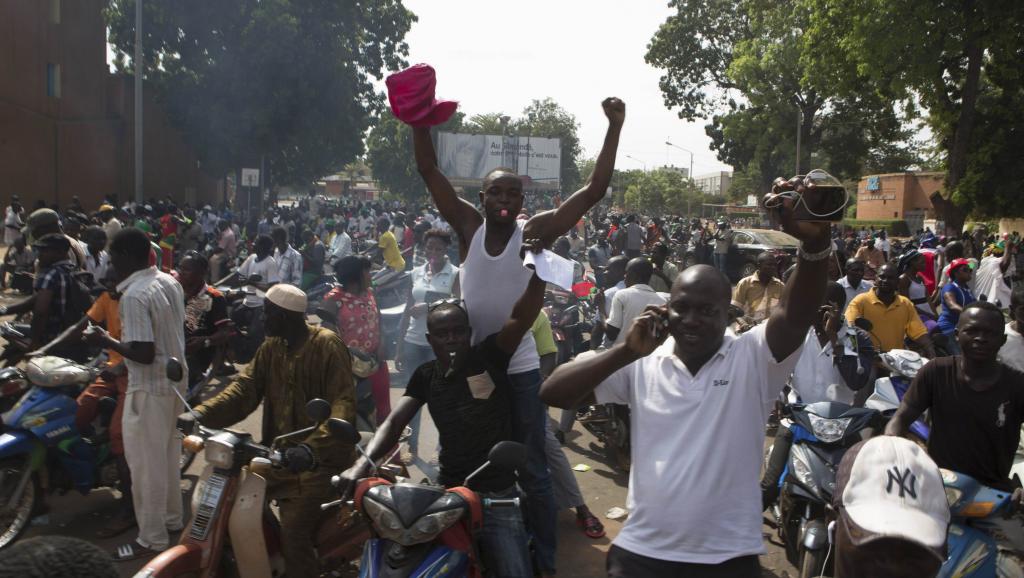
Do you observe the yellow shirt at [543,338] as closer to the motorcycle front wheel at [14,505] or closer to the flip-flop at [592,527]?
the flip-flop at [592,527]

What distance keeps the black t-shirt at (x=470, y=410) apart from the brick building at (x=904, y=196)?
51.1 meters

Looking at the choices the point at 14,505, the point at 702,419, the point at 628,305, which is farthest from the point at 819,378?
the point at 14,505

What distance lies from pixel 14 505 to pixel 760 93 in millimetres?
35103

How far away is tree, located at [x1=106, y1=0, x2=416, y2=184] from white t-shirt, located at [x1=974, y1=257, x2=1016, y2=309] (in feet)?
81.8

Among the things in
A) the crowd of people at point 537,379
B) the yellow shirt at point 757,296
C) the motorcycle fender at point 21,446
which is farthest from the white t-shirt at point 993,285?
the motorcycle fender at point 21,446

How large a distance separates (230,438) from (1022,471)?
12.8 feet

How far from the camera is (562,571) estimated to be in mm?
4910

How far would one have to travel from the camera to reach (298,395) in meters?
4.13

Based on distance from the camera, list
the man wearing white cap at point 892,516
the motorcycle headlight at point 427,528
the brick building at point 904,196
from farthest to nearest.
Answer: the brick building at point 904,196, the motorcycle headlight at point 427,528, the man wearing white cap at point 892,516

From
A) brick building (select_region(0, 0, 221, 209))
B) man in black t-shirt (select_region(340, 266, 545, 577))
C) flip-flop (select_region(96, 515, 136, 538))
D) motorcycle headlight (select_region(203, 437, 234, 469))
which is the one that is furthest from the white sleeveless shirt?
brick building (select_region(0, 0, 221, 209))

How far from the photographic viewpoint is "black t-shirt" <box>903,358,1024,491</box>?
378 cm

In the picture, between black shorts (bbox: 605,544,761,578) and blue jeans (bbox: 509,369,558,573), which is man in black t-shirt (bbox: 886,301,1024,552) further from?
black shorts (bbox: 605,544,761,578)

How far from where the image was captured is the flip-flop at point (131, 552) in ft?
15.8

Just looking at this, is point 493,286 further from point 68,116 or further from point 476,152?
point 476,152
